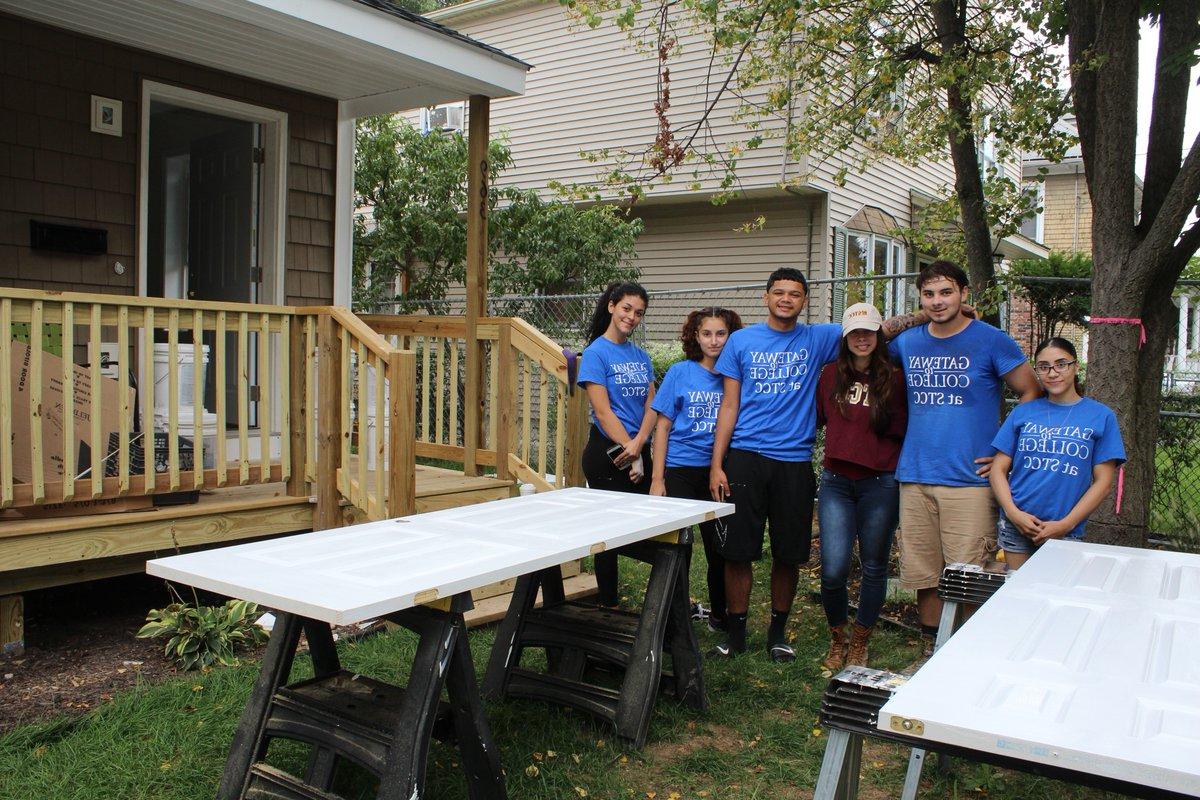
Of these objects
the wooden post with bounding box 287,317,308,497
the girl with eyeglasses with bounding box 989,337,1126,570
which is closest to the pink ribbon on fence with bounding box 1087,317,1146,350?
the girl with eyeglasses with bounding box 989,337,1126,570

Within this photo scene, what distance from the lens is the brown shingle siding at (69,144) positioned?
5285mm

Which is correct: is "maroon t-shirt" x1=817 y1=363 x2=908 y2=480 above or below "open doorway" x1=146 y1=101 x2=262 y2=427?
below

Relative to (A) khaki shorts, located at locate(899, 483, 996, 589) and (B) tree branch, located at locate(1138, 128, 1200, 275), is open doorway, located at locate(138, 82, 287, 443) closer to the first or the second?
(A) khaki shorts, located at locate(899, 483, 996, 589)

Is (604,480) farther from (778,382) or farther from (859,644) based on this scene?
(859,644)

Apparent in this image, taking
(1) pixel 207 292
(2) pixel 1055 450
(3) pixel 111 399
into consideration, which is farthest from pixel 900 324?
(1) pixel 207 292

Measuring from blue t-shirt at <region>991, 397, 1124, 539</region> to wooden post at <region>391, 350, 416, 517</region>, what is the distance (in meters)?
2.63

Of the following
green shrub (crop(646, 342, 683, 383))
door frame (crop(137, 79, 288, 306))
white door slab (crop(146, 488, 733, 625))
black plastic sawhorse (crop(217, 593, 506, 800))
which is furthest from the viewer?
green shrub (crop(646, 342, 683, 383))

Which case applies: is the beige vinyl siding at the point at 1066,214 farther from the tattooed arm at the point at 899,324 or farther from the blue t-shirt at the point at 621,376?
the blue t-shirt at the point at 621,376

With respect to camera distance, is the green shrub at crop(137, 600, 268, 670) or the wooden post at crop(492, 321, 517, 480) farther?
the wooden post at crop(492, 321, 517, 480)

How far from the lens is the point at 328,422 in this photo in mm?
4883

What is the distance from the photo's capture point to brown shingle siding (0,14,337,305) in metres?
5.29

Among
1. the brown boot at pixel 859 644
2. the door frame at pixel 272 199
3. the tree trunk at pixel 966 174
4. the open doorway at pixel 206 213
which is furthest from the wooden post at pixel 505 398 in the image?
the tree trunk at pixel 966 174

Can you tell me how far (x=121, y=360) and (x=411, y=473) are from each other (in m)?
1.41

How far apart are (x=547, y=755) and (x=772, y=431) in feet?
5.43
